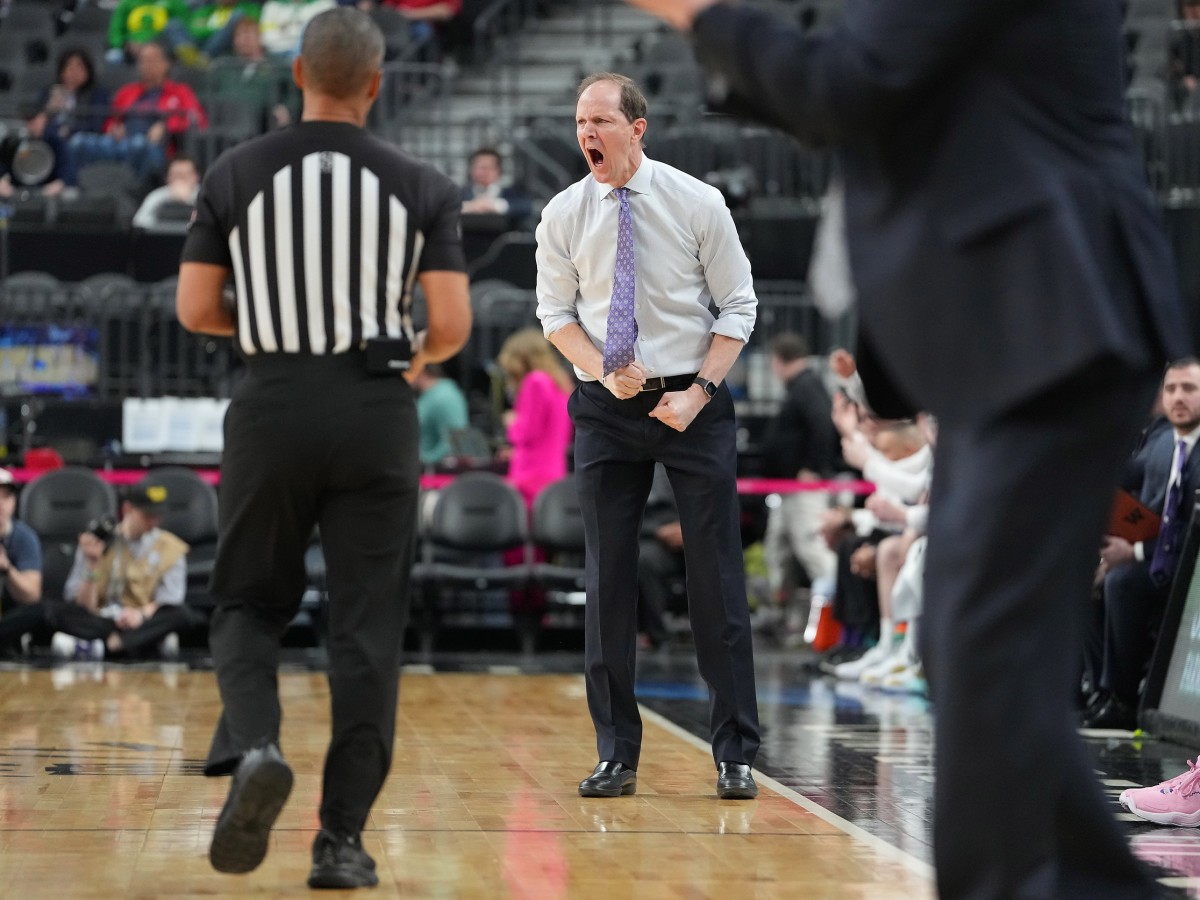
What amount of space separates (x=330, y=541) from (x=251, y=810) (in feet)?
2.05

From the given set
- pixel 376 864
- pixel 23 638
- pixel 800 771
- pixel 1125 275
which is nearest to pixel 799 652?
pixel 23 638

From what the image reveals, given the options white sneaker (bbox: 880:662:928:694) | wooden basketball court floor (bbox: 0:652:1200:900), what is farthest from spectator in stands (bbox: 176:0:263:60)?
white sneaker (bbox: 880:662:928:694)

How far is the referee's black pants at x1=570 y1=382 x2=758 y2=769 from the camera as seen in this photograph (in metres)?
5.45

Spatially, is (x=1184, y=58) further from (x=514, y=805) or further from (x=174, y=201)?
(x=514, y=805)

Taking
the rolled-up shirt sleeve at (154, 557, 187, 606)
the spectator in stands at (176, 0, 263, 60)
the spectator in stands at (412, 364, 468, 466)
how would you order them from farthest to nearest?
the spectator in stands at (176, 0, 263, 60) < the spectator in stands at (412, 364, 468, 466) < the rolled-up shirt sleeve at (154, 557, 187, 606)

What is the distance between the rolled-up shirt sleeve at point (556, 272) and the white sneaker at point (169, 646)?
5.62 metres

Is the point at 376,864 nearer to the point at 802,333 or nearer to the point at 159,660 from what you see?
the point at 159,660

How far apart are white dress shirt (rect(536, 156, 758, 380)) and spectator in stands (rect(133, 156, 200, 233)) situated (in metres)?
9.28

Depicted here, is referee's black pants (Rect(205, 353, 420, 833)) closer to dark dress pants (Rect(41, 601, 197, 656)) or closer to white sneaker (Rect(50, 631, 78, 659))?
dark dress pants (Rect(41, 601, 197, 656))

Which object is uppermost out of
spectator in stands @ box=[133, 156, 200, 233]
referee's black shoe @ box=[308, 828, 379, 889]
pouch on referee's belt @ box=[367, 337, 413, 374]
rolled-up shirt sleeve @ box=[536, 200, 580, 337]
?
spectator in stands @ box=[133, 156, 200, 233]

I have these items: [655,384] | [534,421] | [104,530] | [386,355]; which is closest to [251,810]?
[386,355]

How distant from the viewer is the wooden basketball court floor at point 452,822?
404 centimetres

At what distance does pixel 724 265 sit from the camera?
5527mm

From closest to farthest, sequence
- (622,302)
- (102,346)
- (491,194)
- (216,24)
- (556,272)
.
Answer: (622,302)
(556,272)
(102,346)
(491,194)
(216,24)
